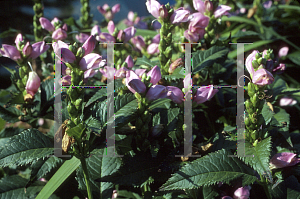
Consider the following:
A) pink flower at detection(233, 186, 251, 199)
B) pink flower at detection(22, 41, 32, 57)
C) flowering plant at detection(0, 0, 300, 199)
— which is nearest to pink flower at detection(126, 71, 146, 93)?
flowering plant at detection(0, 0, 300, 199)

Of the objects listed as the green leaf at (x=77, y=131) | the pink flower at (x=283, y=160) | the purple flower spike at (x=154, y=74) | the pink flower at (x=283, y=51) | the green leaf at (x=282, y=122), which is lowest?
the pink flower at (x=283, y=160)

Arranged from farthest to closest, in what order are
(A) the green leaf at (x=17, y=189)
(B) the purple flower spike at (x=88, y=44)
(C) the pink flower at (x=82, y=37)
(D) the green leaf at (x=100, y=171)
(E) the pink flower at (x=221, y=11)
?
(C) the pink flower at (x=82, y=37) → (E) the pink flower at (x=221, y=11) → (A) the green leaf at (x=17, y=189) → (D) the green leaf at (x=100, y=171) → (B) the purple flower spike at (x=88, y=44)

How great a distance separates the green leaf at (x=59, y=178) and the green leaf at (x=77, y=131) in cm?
19

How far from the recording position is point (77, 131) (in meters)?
0.71

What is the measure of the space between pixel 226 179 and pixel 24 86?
934 millimetres

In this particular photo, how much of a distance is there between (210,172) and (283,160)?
28cm

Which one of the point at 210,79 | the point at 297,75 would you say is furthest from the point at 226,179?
the point at 297,75

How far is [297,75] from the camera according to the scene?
2.16m

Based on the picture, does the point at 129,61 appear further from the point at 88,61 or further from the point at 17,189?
the point at 17,189

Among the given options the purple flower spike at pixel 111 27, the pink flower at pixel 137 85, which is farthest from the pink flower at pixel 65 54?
the purple flower spike at pixel 111 27

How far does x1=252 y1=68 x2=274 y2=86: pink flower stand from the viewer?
72 cm

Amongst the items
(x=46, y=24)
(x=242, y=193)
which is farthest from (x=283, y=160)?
(x=46, y=24)

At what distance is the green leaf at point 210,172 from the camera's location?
0.69 metres

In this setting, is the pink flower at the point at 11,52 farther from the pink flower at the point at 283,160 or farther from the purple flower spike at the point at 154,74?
the pink flower at the point at 283,160
